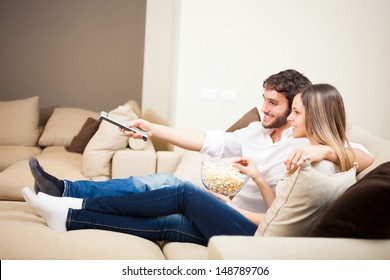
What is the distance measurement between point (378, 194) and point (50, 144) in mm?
3389

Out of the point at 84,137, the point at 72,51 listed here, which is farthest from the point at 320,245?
the point at 72,51

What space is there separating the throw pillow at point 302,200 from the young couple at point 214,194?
0.16 metres

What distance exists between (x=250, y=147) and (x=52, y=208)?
952 millimetres

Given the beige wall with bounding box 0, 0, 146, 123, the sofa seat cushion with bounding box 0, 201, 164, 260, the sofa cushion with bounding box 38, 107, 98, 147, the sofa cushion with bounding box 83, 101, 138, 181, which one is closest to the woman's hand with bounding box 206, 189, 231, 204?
the sofa seat cushion with bounding box 0, 201, 164, 260

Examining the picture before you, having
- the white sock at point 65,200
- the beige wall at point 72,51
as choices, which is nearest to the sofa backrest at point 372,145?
the white sock at point 65,200

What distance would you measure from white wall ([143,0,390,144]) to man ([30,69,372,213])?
1001 mm

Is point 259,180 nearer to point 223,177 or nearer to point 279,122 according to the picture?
point 223,177

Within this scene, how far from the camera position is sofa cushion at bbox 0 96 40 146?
3982mm

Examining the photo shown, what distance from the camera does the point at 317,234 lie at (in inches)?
52.1

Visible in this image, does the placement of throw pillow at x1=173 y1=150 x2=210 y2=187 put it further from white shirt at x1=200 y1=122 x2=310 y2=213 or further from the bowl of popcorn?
the bowl of popcorn

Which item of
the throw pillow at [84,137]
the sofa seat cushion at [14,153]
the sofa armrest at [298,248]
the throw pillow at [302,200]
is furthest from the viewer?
the throw pillow at [84,137]

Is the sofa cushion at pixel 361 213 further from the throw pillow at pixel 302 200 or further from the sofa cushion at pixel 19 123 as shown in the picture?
the sofa cushion at pixel 19 123

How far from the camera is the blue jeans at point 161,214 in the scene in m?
1.67
